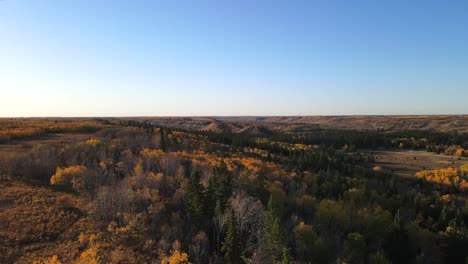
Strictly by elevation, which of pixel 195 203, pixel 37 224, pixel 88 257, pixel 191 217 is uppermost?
pixel 195 203

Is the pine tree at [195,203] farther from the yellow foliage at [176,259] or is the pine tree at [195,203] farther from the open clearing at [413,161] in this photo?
the open clearing at [413,161]

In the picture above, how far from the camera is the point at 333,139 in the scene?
162 m

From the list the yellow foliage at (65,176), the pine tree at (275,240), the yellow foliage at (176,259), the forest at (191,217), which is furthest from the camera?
the yellow foliage at (65,176)

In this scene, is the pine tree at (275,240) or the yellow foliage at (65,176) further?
the yellow foliage at (65,176)

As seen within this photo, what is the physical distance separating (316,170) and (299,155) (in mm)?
14367

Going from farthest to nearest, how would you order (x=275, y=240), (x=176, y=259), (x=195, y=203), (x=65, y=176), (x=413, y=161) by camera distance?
(x=413, y=161), (x=65, y=176), (x=195, y=203), (x=275, y=240), (x=176, y=259)

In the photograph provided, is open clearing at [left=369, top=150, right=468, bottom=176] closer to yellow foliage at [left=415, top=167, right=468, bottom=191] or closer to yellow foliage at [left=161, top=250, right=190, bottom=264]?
yellow foliage at [left=415, top=167, right=468, bottom=191]

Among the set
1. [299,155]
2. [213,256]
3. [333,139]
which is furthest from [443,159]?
[213,256]

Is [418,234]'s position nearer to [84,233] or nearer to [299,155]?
[84,233]

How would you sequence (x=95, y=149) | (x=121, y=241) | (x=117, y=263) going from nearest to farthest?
(x=117, y=263) → (x=121, y=241) → (x=95, y=149)

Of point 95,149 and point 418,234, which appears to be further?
point 95,149

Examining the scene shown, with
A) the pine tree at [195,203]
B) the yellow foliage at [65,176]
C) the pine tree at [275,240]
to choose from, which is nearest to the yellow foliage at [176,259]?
the pine tree at [275,240]

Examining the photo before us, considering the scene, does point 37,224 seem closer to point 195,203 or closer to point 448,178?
point 195,203

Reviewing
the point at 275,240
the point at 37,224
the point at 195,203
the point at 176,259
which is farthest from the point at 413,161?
the point at 37,224
